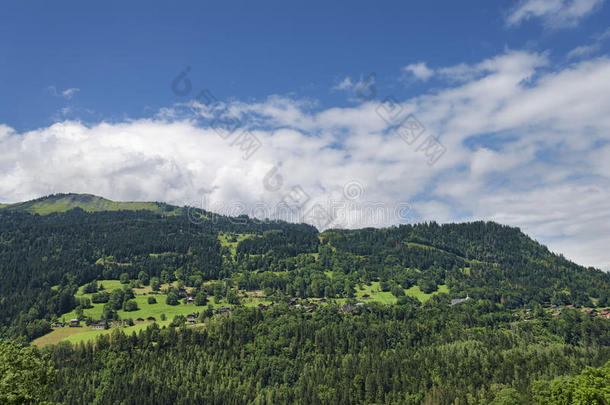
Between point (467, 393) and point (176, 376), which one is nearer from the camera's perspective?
point (467, 393)

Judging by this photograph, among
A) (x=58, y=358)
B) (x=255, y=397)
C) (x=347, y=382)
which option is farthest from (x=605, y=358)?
(x=58, y=358)

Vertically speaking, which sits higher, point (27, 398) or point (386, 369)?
point (27, 398)

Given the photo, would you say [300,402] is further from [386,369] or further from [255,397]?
[386,369]

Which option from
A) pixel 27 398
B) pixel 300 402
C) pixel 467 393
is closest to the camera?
pixel 27 398

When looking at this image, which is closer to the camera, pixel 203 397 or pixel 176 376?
pixel 203 397

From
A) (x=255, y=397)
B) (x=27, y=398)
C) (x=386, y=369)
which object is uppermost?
(x=27, y=398)

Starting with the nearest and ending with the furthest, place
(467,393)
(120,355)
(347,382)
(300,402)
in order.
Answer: (467,393) → (300,402) → (347,382) → (120,355)

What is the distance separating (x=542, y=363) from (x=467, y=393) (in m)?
45.4

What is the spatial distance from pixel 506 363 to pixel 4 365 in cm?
18258

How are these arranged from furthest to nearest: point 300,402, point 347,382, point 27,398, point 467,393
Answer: point 347,382
point 300,402
point 467,393
point 27,398

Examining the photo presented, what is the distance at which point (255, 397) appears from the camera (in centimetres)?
17988

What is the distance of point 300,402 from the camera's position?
167 metres

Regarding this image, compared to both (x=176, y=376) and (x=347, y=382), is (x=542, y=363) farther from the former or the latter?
(x=176, y=376)

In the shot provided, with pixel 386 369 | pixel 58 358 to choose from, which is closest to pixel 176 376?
pixel 58 358
